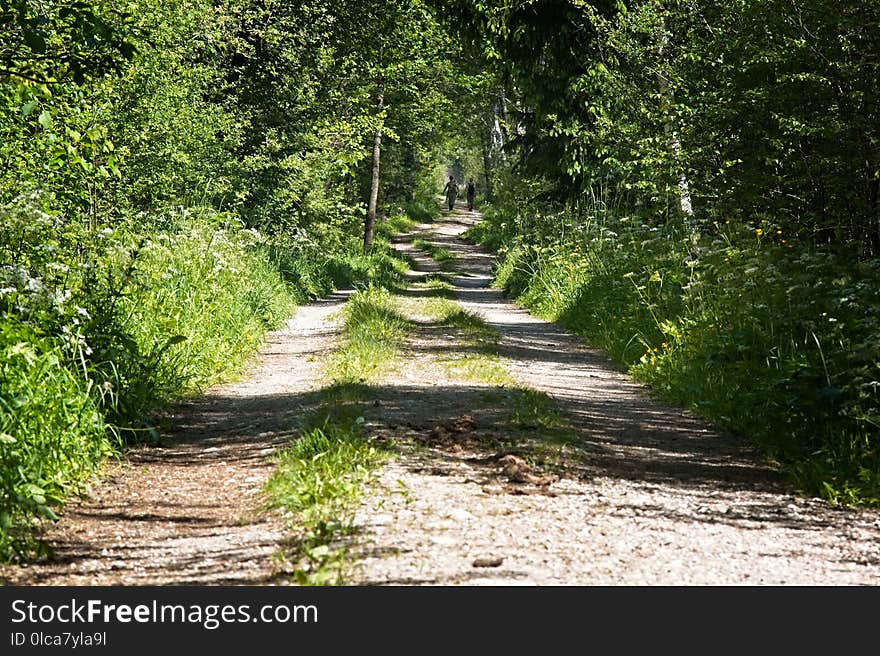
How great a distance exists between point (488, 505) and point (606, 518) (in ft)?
1.98

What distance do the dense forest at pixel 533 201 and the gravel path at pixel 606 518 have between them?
554 millimetres

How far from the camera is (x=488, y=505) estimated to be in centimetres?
555

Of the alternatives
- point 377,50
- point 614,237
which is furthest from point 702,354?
point 377,50

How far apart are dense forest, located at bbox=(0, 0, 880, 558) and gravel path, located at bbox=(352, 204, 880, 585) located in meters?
0.55

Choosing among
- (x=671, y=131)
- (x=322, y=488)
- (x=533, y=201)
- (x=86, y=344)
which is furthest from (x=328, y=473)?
(x=533, y=201)

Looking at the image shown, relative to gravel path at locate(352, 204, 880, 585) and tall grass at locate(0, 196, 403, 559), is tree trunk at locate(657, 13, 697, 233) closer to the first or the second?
gravel path at locate(352, 204, 880, 585)

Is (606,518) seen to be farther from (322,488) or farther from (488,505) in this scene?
(322,488)

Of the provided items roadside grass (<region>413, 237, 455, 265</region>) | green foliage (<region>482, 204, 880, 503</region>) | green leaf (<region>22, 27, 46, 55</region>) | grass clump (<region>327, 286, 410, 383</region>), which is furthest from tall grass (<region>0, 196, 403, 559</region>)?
roadside grass (<region>413, 237, 455, 265</region>)

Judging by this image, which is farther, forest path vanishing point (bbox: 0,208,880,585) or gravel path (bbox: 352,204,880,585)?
forest path vanishing point (bbox: 0,208,880,585)

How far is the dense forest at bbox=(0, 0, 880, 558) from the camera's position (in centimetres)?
711

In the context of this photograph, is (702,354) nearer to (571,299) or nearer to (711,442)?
(711,442)

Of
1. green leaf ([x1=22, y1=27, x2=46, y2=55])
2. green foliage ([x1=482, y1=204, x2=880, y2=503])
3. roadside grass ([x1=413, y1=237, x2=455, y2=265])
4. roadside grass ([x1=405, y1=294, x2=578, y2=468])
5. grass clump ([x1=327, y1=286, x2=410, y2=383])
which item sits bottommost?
roadside grass ([x1=413, y1=237, x2=455, y2=265])

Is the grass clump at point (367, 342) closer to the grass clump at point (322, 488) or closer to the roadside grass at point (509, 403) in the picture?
the roadside grass at point (509, 403)

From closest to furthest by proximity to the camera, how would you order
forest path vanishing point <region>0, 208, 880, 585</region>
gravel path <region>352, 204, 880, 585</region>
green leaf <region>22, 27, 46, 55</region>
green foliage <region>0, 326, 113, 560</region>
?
gravel path <region>352, 204, 880, 585</region> < forest path vanishing point <region>0, 208, 880, 585</region> < green foliage <region>0, 326, 113, 560</region> < green leaf <region>22, 27, 46, 55</region>
